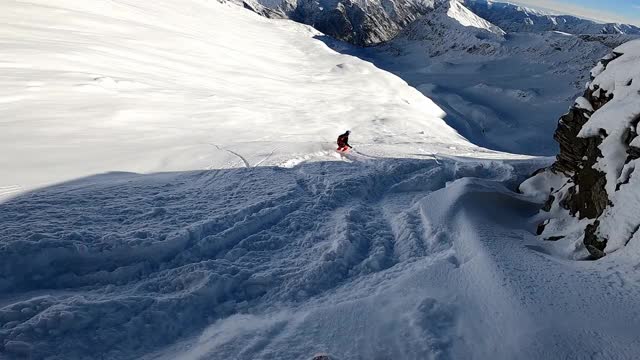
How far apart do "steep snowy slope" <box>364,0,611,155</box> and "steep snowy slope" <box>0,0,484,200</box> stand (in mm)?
8222

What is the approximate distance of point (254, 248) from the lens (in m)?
6.95

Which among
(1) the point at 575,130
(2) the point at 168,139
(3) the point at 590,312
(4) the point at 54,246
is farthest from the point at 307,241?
(2) the point at 168,139

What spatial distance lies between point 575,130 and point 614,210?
274 cm

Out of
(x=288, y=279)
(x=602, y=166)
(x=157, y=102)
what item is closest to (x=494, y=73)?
(x=157, y=102)

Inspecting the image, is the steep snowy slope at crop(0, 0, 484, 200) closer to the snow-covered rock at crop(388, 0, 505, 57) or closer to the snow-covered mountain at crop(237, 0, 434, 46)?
the snow-covered rock at crop(388, 0, 505, 57)

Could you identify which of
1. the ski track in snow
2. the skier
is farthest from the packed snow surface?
the skier

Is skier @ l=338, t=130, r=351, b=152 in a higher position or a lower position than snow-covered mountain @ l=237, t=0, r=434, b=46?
lower

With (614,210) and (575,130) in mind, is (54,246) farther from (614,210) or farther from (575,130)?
(575,130)

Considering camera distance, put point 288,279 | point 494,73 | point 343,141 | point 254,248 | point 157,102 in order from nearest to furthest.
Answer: point 288,279 < point 254,248 < point 343,141 < point 157,102 < point 494,73

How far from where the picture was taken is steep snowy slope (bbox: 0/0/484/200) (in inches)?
398

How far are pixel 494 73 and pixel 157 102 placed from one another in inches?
2329

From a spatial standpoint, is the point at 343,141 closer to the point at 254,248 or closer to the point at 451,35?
the point at 254,248

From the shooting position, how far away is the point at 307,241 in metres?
7.25

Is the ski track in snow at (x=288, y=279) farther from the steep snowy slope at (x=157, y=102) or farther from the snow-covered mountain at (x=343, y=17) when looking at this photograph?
the snow-covered mountain at (x=343, y=17)
